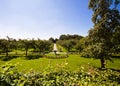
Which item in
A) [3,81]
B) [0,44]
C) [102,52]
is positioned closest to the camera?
[3,81]

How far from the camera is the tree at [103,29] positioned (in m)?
34.0

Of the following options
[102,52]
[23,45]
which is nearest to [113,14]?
[102,52]

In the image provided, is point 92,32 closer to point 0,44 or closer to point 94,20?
point 94,20

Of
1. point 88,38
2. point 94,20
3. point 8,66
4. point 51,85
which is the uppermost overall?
point 94,20

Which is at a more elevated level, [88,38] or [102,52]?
[88,38]

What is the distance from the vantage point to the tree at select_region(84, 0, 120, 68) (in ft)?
112

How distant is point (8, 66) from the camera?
19.4ft

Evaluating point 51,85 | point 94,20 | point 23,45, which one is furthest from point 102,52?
point 23,45

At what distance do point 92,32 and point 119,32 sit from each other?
5410 mm

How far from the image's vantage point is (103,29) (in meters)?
34.5

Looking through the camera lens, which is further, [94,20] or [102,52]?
[94,20]

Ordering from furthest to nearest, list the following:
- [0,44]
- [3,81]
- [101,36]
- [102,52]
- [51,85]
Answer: [0,44]
[101,36]
[102,52]
[51,85]
[3,81]

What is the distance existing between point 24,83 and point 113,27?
105 ft

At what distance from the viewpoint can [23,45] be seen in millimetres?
75312
